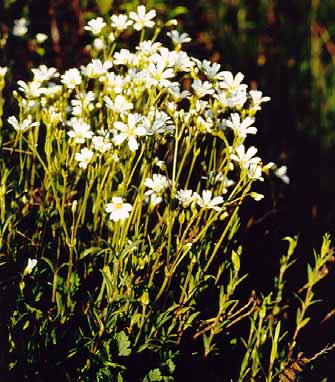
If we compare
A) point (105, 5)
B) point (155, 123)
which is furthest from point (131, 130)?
→ point (105, 5)

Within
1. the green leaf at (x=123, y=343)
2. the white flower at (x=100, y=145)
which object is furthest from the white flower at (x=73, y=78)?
the green leaf at (x=123, y=343)

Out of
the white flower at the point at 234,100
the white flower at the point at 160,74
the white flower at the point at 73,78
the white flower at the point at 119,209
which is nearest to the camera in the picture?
the white flower at the point at 119,209

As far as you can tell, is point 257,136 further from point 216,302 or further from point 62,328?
point 62,328

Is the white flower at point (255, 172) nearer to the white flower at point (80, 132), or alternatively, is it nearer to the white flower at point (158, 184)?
the white flower at point (158, 184)

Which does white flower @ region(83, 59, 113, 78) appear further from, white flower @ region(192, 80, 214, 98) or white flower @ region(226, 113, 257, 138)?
white flower @ region(226, 113, 257, 138)

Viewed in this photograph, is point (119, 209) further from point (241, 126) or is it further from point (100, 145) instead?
point (241, 126)

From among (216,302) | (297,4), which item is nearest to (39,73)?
(216,302)
